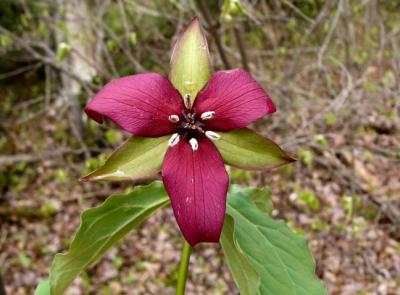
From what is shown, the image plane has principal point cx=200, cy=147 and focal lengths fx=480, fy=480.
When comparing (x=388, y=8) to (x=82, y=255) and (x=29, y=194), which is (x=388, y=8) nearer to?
(x=29, y=194)

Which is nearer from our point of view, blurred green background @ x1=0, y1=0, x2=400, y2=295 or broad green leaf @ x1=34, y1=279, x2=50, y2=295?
broad green leaf @ x1=34, y1=279, x2=50, y2=295

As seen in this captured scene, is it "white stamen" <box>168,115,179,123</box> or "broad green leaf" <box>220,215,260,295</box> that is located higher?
"white stamen" <box>168,115,179,123</box>

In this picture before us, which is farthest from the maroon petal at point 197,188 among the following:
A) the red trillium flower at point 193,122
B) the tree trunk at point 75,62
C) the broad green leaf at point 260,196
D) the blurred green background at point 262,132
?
the tree trunk at point 75,62

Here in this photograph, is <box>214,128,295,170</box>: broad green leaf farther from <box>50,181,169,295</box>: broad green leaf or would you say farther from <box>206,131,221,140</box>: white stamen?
<box>50,181,169,295</box>: broad green leaf

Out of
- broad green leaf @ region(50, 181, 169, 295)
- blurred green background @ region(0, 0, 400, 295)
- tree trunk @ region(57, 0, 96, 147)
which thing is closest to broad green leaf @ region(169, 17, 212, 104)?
broad green leaf @ region(50, 181, 169, 295)

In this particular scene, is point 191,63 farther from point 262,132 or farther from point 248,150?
point 262,132

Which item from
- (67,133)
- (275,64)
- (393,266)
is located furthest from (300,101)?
(67,133)
